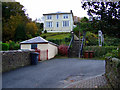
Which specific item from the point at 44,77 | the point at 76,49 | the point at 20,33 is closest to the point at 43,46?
the point at 76,49

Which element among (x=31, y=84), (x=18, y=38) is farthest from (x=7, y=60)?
(x=18, y=38)

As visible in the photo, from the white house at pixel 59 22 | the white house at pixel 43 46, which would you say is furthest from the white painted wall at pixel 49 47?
the white house at pixel 59 22

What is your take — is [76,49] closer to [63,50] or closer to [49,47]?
[63,50]

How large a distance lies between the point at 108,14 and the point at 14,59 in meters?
7.48

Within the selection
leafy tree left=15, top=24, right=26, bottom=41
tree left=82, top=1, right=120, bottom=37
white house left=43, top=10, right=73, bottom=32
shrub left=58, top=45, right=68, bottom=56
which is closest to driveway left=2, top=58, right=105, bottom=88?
tree left=82, top=1, right=120, bottom=37

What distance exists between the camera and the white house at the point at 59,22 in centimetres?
4559

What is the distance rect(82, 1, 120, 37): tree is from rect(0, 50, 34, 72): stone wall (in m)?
6.47

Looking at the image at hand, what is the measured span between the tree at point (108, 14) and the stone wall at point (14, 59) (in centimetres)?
647

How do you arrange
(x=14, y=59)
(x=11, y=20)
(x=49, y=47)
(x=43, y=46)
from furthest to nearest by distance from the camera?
1. (x=11, y=20)
2. (x=49, y=47)
3. (x=43, y=46)
4. (x=14, y=59)

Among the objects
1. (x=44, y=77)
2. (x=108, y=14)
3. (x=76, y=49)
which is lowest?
(x=44, y=77)

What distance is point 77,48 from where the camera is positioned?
18891 mm

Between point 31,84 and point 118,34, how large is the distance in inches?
160

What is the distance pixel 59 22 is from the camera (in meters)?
46.5

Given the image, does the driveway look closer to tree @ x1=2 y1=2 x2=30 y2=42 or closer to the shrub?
the shrub
